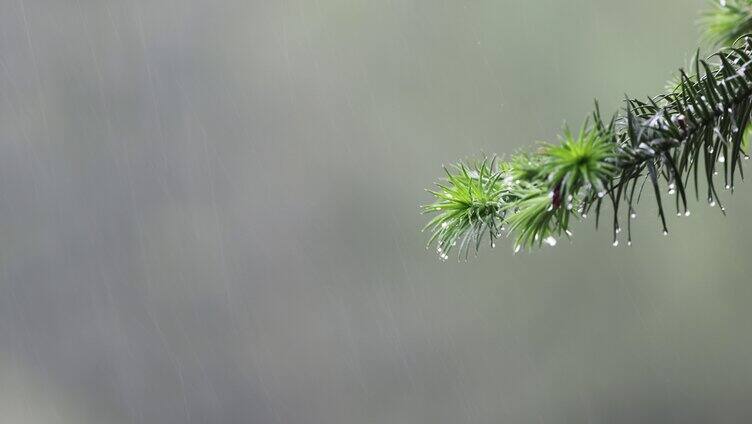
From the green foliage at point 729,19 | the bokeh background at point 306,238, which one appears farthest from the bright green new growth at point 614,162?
the bokeh background at point 306,238

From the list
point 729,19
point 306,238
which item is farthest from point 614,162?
Result: point 306,238

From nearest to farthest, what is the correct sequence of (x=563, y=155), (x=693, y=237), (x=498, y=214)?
(x=563, y=155) → (x=498, y=214) → (x=693, y=237)

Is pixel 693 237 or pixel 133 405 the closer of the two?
pixel 693 237

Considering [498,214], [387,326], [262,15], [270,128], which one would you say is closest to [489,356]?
[387,326]

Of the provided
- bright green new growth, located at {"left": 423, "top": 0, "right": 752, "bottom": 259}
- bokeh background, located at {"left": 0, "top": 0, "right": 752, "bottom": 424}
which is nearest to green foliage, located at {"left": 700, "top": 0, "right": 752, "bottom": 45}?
bright green new growth, located at {"left": 423, "top": 0, "right": 752, "bottom": 259}

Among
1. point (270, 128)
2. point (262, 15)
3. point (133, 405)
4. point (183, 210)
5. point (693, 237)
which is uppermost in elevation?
point (262, 15)

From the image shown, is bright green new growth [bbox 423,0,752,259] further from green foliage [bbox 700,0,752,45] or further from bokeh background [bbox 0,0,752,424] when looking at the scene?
bokeh background [bbox 0,0,752,424]

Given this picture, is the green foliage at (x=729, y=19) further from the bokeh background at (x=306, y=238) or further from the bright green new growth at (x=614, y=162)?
the bokeh background at (x=306, y=238)

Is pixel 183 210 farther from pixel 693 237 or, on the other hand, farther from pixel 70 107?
pixel 693 237
